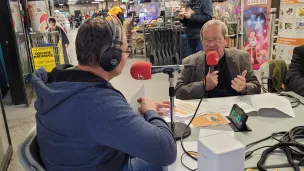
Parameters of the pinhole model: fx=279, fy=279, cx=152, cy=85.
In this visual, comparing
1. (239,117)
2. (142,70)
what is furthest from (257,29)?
(142,70)

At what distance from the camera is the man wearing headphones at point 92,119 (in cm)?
96

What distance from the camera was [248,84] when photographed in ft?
7.26

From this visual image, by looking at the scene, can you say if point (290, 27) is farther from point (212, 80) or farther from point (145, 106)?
point (145, 106)

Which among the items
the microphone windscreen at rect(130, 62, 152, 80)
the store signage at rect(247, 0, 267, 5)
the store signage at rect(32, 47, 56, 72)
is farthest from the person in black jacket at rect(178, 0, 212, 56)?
the microphone windscreen at rect(130, 62, 152, 80)

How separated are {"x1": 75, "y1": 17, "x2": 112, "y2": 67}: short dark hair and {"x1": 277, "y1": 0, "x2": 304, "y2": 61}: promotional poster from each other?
4.16 m

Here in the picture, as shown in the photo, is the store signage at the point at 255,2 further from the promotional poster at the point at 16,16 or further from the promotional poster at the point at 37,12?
the promotional poster at the point at 16,16

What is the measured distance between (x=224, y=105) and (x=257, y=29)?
4.58m

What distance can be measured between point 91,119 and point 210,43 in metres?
1.56

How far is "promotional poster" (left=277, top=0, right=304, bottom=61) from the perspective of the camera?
4379 mm

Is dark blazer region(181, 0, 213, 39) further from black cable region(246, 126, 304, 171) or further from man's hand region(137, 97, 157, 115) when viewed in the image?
man's hand region(137, 97, 157, 115)

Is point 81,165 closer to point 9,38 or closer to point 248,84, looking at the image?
point 248,84

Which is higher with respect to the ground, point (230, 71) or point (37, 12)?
point (37, 12)

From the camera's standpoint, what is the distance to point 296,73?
7.58 ft

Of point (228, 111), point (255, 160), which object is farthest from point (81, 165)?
point (228, 111)
